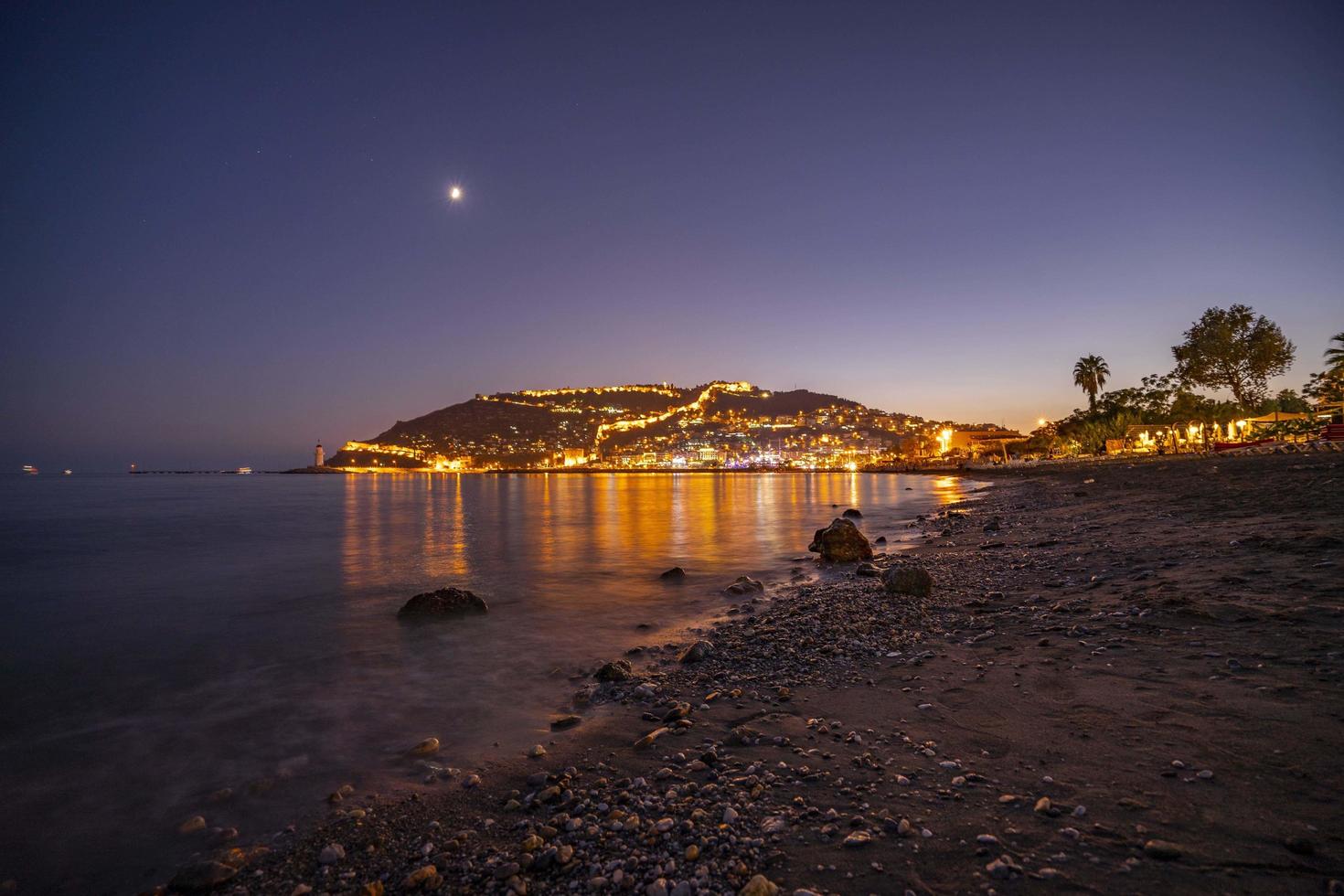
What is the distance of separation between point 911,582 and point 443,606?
10.7 meters

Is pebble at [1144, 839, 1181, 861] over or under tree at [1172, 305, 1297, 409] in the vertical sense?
under

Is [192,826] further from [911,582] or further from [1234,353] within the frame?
[1234,353]

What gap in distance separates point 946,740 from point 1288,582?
755 cm

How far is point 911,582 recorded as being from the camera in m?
12.4

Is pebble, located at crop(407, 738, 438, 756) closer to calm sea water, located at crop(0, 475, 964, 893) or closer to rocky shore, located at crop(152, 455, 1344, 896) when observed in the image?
rocky shore, located at crop(152, 455, 1344, 896)

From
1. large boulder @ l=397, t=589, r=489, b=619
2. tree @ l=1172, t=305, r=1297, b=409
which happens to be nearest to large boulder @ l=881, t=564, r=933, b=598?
large boulder @ l=397, t=589, r=489, b=619

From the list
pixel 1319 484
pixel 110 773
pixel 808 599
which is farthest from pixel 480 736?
pixel 1319 484

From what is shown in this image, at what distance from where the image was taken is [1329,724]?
4750 mm

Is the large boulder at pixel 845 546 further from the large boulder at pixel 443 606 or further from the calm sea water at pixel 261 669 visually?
the large boulder at pixel 443 606

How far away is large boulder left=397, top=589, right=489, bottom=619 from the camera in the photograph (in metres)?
13.8

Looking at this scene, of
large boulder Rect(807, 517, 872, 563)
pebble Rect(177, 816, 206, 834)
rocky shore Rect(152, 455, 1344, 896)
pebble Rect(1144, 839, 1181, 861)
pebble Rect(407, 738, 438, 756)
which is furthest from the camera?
large boulder Rect(807, 517, 872, 563)

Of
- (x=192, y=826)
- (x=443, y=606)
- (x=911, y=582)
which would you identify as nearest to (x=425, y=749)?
(x=192, y=826)

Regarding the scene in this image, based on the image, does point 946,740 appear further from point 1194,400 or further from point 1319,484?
point 1194,400

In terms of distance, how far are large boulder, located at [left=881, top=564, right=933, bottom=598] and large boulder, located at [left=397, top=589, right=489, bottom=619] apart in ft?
31.4
